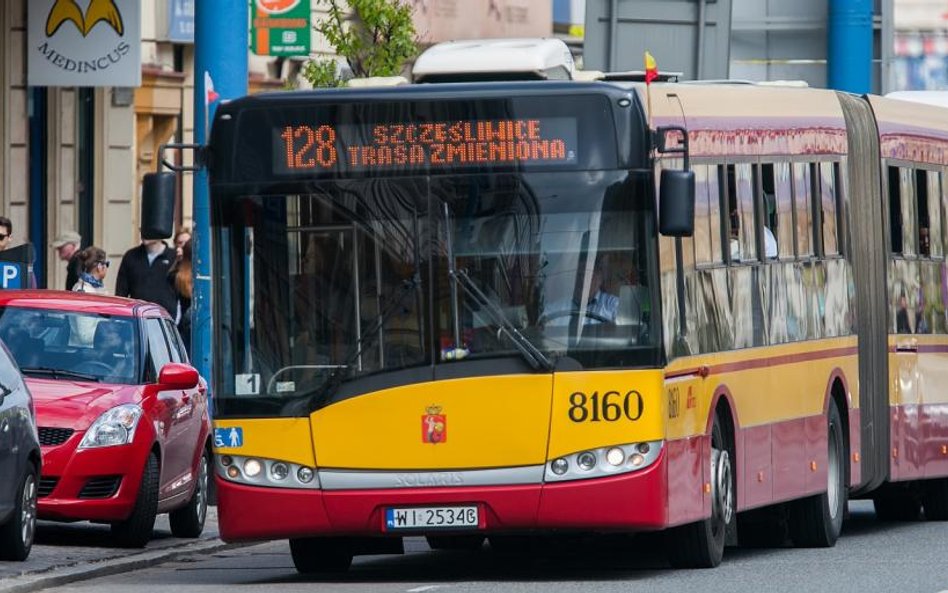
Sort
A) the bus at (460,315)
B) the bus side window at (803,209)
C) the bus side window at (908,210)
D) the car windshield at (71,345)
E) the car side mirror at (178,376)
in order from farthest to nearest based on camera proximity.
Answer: the bus side window at (908,210), the car windshield at (71,345), the car side mirror at (178,376), the bus side window at (803,209), the bus at (460,315)

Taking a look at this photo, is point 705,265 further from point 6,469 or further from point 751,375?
point 6,469

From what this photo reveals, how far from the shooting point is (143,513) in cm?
2048

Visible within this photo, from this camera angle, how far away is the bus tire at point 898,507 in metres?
24.3

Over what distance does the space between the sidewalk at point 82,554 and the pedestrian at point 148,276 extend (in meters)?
4.98

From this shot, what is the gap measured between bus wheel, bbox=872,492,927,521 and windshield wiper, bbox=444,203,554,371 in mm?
7851

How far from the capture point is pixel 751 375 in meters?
19.1

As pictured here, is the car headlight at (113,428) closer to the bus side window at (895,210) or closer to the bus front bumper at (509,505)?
the bus front bumper at (509,505)

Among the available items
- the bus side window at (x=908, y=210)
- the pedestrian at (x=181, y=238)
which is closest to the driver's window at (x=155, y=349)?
the bus side window at (x=908, y=210)

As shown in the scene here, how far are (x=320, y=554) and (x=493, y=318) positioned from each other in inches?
91.3

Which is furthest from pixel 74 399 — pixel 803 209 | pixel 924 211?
pixel 924 211

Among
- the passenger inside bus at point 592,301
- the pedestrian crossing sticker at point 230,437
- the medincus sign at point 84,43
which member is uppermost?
the medincus sign at point 84,43

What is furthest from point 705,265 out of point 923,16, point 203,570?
point 923,16

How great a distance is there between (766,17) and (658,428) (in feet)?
52.9

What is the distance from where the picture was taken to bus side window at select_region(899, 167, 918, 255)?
903 inches
